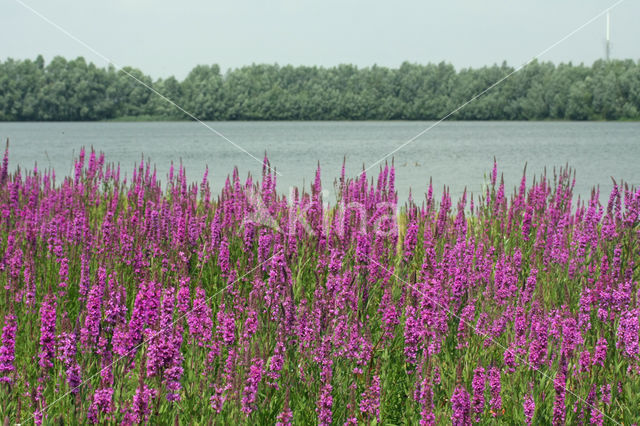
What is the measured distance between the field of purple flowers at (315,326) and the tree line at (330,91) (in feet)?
195

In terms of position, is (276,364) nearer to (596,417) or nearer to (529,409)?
(529,409)

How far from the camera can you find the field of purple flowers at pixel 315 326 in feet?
11.6

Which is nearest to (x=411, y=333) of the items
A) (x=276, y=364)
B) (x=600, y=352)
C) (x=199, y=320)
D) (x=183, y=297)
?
(x=276, y=364)

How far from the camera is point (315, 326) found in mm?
4375

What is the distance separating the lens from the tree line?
6919 cm

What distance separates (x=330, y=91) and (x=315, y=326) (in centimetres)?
7555

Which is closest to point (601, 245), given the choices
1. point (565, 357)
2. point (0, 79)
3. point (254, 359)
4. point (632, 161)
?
point (565, 357)

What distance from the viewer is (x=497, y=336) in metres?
4.64

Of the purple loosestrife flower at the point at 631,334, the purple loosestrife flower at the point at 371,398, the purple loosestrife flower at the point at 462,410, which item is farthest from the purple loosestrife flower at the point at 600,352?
the purple loosestrife flower at the point at 371,398

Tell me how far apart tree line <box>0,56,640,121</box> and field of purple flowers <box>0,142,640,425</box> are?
5958 centimetres

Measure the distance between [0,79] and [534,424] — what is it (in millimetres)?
90555

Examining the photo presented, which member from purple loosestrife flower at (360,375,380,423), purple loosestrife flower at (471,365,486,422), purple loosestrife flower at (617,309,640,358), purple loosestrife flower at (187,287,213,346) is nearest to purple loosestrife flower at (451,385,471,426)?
purple loosestrife flower at (471,365,486,422)

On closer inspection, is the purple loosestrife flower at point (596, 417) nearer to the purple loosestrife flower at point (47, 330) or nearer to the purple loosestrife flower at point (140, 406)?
the purple loosestrife flower at point (140, 406)

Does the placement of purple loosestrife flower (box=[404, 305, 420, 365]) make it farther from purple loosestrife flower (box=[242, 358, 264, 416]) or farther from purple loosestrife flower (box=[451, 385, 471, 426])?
purple loosestrife flower (box=[242, 358, 264, 416])
